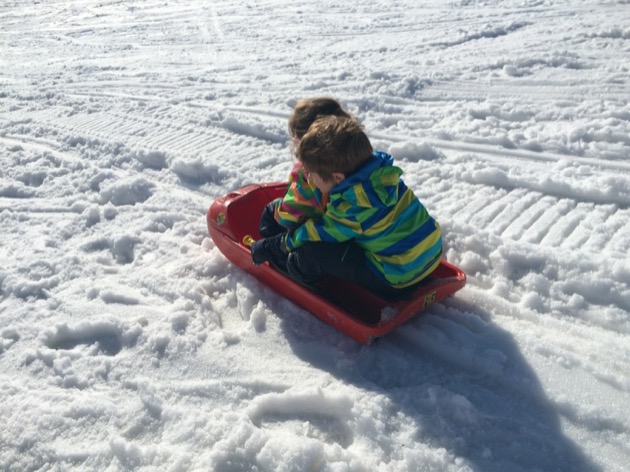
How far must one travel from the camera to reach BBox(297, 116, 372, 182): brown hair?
267 centimetres

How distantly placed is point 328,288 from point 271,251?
394mm

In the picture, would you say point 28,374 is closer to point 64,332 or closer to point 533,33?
point 64,332

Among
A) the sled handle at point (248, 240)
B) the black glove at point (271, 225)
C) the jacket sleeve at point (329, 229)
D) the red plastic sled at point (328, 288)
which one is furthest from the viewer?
the sled handle at point (248, 240)

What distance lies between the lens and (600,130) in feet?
15.7

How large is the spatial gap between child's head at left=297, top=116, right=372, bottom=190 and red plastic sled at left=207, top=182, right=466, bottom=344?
27.6 inches

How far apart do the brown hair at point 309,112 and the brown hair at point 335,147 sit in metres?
0.42

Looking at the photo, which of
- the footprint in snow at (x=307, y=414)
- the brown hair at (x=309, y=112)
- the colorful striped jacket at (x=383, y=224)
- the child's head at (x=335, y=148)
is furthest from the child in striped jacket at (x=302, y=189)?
the footprint in snow at (x=307, y=414)

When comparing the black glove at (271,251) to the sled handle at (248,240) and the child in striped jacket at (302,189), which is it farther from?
the sled handle at (248,240)

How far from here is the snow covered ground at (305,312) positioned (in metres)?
2.44

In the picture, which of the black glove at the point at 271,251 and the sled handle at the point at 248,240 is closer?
the black glove at the point at 271,251

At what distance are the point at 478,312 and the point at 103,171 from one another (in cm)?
343

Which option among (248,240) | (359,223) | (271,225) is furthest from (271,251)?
(359,223)

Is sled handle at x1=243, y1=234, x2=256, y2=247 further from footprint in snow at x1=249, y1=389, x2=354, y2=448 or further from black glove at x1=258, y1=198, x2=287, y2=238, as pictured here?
footprint in snow at x1=249, y1=389, x2=354, y2=448

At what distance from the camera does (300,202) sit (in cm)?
310
